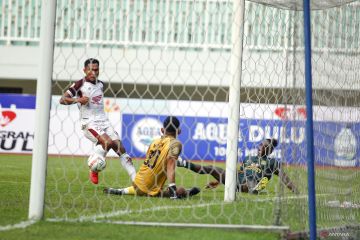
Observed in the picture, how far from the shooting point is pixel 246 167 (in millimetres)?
8953

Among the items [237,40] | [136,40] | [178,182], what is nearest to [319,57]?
[237,40]

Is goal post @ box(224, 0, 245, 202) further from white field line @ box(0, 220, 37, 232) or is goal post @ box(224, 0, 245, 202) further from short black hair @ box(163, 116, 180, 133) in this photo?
white field line @ box(0, 220, 37, 232)

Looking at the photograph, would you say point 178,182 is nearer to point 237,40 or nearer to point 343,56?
point 237,40

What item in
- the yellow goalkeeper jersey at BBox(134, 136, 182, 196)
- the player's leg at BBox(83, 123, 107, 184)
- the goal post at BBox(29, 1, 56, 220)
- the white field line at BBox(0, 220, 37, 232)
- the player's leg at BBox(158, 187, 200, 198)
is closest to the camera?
the white field line at BBox(0, 220, 37, 232)

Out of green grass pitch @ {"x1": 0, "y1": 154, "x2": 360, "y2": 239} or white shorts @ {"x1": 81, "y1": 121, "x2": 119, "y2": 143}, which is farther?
white shorts @ {"x1": 81, "y1": 121, "x2": 119, "y2": 143}

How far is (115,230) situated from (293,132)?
1.63 meters

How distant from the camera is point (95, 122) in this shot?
9852 millimetres

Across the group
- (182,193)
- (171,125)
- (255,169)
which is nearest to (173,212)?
(182,193)

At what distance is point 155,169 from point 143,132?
401 inches

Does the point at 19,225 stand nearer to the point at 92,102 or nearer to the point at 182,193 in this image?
the point at 182,193

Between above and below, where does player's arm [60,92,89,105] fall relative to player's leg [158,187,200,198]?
above

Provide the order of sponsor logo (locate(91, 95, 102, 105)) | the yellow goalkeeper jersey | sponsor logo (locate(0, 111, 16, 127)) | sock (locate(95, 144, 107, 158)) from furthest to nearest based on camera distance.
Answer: sponsor logo (locate(0, 111, 16, 127)), sponsor logo (locate(91, 95, 102, 105)), sock (locate(95, 144, 107, 158)), the yellow goalkeeper jersey

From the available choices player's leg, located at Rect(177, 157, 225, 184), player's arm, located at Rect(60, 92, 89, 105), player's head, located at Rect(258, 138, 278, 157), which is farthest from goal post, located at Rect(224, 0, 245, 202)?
player's arm, located at Rect(60, 92, 89, 105)

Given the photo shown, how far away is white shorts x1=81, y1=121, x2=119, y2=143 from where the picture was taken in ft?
32.1
